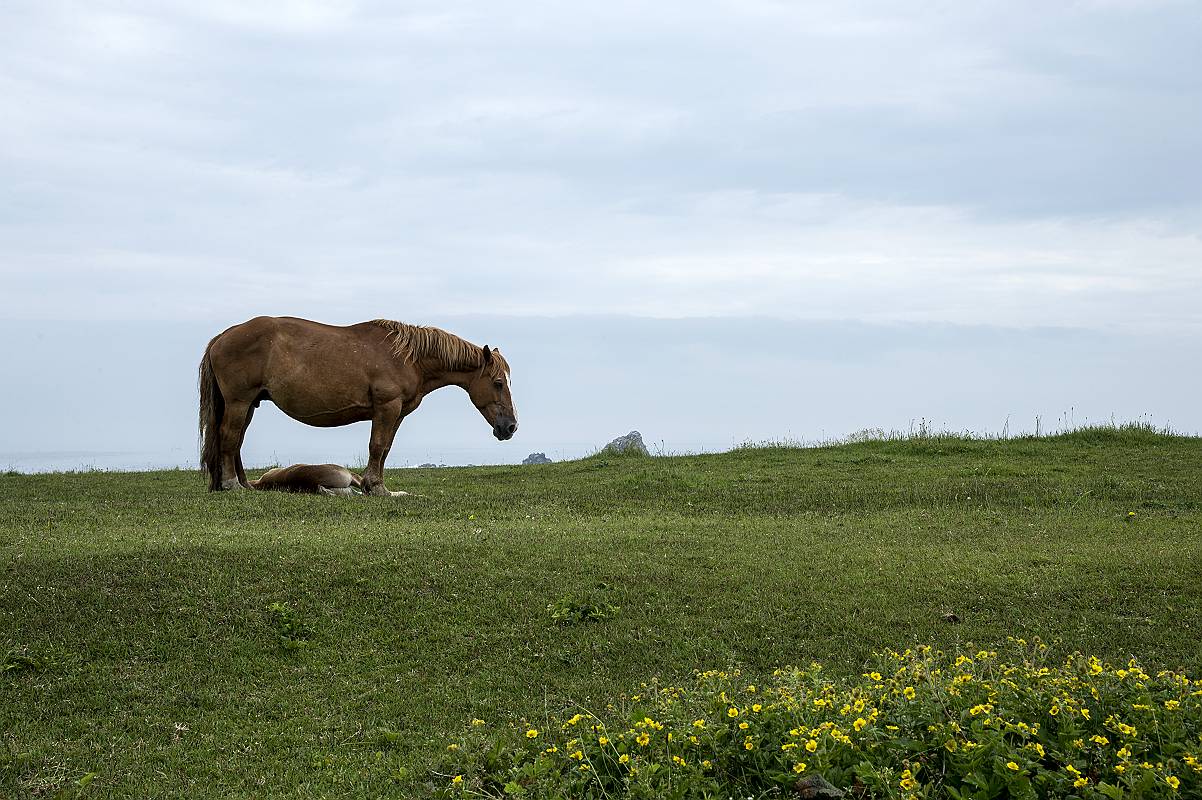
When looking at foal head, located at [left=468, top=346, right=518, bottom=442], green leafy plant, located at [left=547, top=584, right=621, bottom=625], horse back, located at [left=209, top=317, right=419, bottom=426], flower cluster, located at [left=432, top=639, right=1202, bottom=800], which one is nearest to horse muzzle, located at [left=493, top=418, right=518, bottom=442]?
foal head, located at [left=468, top=346, right=518, bottom=442]

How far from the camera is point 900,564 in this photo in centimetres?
959

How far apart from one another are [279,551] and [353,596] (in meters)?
1.24

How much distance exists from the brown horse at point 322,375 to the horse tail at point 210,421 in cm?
1

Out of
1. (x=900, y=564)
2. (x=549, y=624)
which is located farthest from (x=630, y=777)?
(x=900, y=564)

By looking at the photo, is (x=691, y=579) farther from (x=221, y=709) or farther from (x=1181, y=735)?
(x=1181, y=735)

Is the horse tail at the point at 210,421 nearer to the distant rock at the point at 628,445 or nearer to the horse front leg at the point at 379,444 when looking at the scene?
the horse front leg at the point at 379,444

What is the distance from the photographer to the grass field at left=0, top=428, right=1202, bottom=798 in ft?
21.4

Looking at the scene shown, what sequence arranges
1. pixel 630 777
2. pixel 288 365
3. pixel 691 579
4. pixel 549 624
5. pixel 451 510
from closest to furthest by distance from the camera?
pixel 630 777, pixel 549 624, pixel 691 579, pixel 451 510, pixel 288 365

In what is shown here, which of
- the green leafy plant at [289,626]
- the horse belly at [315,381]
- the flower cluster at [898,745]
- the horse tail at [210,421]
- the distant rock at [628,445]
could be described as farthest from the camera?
the distant rock at [628,445]

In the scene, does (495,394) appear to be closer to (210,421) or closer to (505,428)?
(505,428)

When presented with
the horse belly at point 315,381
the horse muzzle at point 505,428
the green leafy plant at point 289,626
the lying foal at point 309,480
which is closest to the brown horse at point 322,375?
the horse belly at point 315,381

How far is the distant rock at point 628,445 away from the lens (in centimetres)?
2078

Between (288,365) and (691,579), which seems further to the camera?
(288,365)

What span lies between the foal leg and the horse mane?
2.08m
